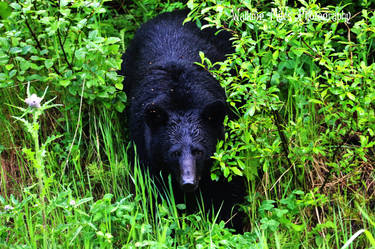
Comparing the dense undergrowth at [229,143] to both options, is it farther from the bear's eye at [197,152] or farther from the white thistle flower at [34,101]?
the bear's eye at [197,152]

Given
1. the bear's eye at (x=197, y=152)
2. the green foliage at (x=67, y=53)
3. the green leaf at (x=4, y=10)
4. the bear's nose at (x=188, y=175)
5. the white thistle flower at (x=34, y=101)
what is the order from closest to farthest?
the white thistle flower at (x=34, y=101) < the bear's nose at (x=188, y=175) < the bear's eye at (x=197, y=152) < the green foliage at (x=67, y=53) < the green leaf at (x=4, y=10)

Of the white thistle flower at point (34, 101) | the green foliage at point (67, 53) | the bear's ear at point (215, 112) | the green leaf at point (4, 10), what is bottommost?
the bear's ear at point (215, 112)

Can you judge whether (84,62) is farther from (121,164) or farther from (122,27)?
(122,27)

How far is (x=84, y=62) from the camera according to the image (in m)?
4.84

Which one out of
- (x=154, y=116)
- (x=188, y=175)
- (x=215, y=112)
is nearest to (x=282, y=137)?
(x=215, y=112)

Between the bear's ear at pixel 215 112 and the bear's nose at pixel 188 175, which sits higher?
the bear's ear at pixel 215 112

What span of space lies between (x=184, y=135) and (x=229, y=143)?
41 cm

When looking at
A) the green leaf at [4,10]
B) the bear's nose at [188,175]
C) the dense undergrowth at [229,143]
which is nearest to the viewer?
the dense undergrowth at [229,143]

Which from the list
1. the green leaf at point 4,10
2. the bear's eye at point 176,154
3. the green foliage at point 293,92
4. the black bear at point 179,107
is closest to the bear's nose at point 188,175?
the black bear at point 179,107

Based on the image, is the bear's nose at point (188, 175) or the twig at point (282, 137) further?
the twig at point (282, 137)

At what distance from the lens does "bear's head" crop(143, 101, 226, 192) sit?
4109mm

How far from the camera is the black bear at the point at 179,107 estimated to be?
4156mm

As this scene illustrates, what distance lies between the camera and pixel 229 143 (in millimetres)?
4102

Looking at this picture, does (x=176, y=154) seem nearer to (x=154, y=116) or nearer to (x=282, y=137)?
(x=154, y=116)
